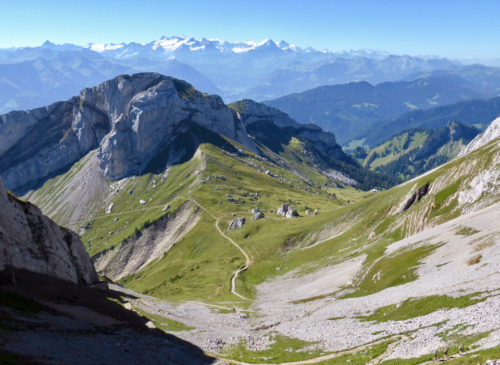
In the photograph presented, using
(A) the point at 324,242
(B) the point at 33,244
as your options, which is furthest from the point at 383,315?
(A) the point at 324,242

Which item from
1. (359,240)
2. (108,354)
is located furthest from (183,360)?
(359,240)

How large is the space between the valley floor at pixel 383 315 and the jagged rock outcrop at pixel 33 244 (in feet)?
56.7

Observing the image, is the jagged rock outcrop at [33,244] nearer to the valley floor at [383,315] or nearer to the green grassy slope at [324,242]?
the valley floor at [383,315]

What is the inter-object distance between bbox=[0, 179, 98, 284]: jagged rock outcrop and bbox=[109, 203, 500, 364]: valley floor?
56.7 ft

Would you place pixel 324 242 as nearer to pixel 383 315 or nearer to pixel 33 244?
pixel 383 315

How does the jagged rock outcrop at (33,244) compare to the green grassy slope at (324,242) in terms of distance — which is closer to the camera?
the jagged rock outcrop at (33,244)

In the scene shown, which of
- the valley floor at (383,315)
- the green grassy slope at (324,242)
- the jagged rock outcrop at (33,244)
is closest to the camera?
the valley floor at (383,315)

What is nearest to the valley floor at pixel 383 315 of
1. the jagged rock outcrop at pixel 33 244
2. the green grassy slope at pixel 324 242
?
the green grassy slope at pixel 324 242

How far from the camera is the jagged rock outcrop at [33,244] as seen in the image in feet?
197

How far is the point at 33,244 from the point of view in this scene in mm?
65438

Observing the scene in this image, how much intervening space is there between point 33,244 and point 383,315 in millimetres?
58383

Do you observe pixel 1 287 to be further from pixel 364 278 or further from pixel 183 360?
pixel 364 278

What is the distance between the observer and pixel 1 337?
37.3 m

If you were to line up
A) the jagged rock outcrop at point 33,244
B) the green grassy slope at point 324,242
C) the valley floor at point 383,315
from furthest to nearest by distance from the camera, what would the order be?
the green grassy slope at point 324,242
the jagged rock outcrop at point 33,244
the valley floor at point 383,315
